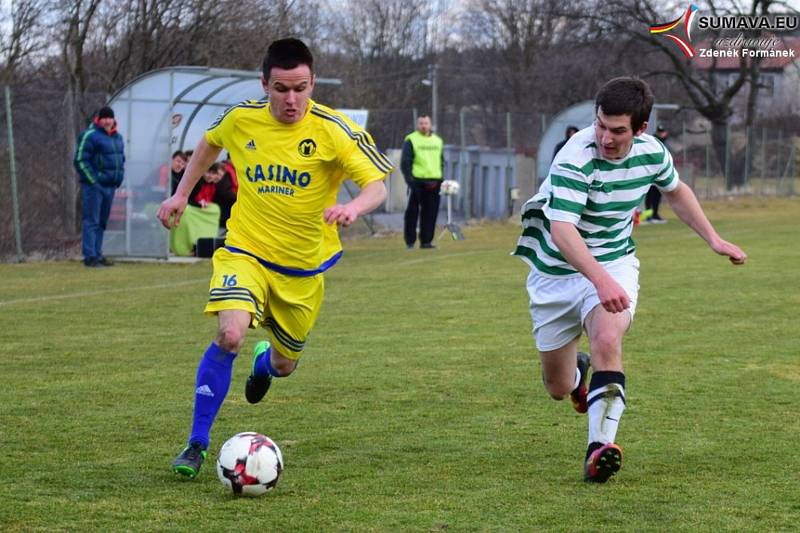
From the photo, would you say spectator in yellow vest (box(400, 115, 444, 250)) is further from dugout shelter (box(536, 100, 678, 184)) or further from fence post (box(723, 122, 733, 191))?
fence post (box(723, 122, 733, 191))

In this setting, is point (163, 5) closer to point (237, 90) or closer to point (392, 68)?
point (237, 90)

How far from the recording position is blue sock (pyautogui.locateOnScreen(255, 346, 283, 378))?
6.51m

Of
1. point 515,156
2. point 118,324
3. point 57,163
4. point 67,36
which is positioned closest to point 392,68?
point 515,156

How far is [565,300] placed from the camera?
5.59m

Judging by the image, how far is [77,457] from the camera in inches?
225

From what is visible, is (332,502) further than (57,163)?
No

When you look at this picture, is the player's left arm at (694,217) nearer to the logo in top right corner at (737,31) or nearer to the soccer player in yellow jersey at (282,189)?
the soccer player in yellow jersey at (282,189)

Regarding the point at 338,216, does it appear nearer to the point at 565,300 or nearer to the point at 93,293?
the point at 565,300

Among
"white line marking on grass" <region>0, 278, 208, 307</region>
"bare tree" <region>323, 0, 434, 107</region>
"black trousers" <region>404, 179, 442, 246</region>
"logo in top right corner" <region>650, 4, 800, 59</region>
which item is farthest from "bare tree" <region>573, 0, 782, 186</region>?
"white line marking on grass" <region>0, 278, 208, 307</region>

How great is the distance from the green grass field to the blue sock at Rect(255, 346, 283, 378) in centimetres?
26

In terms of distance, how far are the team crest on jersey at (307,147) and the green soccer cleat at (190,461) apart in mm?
1403

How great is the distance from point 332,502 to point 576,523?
929 mm

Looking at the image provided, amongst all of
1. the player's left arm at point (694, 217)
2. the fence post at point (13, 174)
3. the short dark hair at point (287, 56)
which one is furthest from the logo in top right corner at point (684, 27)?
the short dark hair at point (287, 56)

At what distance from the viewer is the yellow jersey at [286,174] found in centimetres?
584
